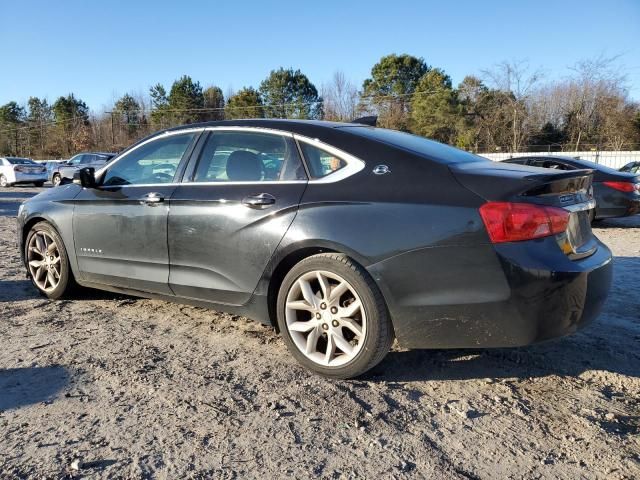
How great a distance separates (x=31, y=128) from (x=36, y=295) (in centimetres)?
7536

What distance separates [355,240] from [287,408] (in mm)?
959

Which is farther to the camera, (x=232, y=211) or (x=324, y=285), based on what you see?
(x=232, y=211)

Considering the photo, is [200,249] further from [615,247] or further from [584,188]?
[615,247]

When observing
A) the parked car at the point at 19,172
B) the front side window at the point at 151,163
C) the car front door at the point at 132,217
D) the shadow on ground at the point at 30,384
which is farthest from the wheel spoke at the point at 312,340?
the parked car at the point at 19,172

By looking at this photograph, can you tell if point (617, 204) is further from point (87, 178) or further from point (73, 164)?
point (73, 164)

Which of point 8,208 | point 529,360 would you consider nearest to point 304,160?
point 529,360

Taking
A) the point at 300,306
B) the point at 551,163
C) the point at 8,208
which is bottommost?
the point at 8,208

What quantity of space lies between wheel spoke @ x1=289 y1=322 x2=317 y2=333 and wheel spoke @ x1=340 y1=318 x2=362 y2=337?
0.21m

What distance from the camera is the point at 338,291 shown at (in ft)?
9.52

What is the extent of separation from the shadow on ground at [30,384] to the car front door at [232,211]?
3.18 ft

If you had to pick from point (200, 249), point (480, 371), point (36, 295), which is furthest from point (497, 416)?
point (36, 295)

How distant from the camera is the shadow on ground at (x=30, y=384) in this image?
2.66 meters

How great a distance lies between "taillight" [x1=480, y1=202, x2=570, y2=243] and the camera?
2529 mm

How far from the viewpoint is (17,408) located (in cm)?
257
